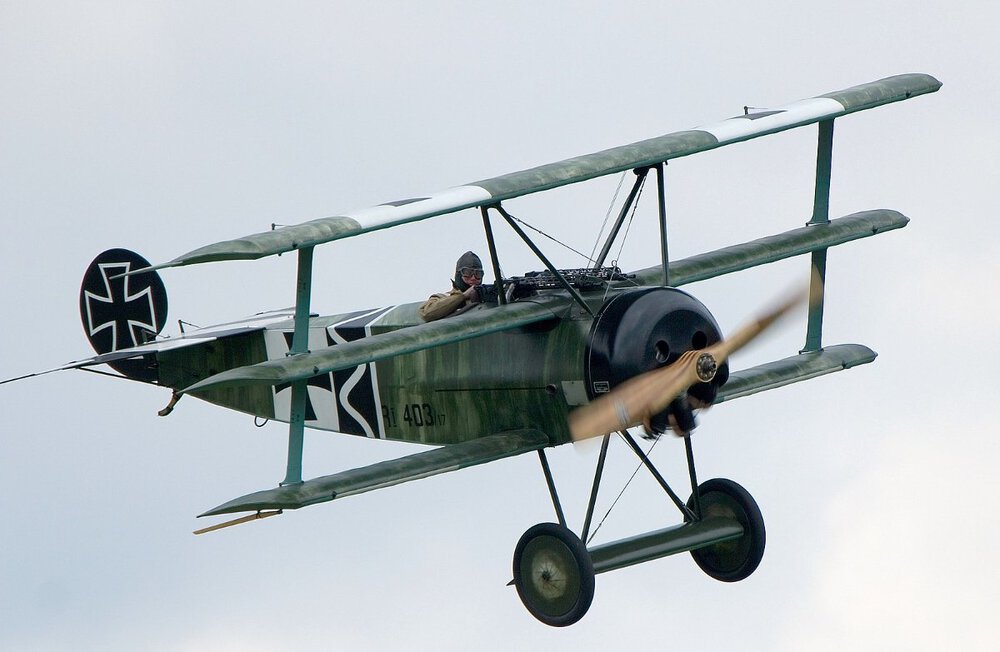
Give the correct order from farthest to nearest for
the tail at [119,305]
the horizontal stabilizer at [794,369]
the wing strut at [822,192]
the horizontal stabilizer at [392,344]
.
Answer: the tail at [119,305] < the wing strut at [822,192] < the horizontal stabilizer at [794,369] < the horizontal stabilizer at [392,344]

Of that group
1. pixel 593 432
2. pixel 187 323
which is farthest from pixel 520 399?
pixel 187 323

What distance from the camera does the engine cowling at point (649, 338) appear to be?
15211 millimetres

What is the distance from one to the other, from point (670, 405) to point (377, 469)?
7.49 feet

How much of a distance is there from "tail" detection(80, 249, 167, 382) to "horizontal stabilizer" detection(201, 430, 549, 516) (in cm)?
571

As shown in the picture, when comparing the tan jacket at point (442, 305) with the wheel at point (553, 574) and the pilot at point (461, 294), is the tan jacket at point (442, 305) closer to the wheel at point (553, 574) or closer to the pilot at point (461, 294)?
the pilot at point (461, 294)

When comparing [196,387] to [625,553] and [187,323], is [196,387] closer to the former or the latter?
[625,553]

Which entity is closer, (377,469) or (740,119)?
(377,469)

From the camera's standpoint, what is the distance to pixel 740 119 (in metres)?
16.3

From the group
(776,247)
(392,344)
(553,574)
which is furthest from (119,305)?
(776,247)

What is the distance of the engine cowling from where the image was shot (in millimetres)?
15211

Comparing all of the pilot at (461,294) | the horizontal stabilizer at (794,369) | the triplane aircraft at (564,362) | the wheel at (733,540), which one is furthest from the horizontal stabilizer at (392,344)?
the wheel at (733,540)

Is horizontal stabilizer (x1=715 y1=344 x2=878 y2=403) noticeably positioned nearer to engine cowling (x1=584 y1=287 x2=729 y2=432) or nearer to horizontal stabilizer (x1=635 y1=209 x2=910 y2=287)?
horizontal stabilizer (x1=635 y1=209 x2=910 y2=287)

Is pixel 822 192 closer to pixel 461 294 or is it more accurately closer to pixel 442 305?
pixel 461 294

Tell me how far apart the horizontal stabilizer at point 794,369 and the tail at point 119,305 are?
249 inches
